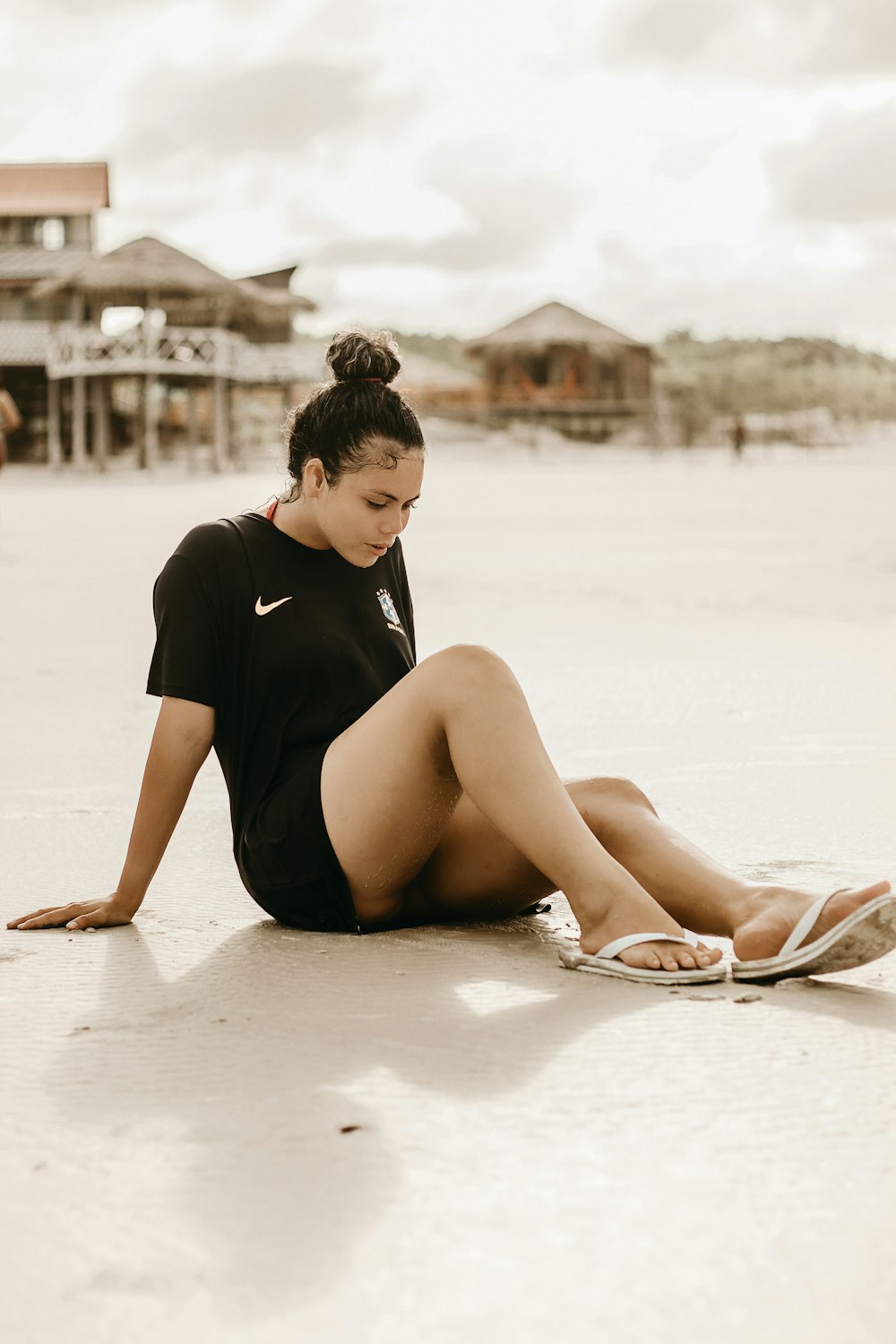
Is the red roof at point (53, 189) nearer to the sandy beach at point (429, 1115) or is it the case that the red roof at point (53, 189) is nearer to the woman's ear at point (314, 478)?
the sandy beach at point (429, 1115)

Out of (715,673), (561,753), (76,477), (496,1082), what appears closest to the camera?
(496,1082)

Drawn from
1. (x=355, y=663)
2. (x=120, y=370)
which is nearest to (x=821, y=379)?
(x=120, y=370)

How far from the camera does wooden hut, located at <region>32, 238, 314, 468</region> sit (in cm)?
2611

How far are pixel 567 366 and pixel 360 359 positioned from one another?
41.4m

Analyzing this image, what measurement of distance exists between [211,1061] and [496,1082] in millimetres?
380

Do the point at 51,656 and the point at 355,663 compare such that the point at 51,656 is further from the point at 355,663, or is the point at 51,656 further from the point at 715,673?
the point at 355,663

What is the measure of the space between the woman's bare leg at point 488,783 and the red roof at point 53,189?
30616 mm

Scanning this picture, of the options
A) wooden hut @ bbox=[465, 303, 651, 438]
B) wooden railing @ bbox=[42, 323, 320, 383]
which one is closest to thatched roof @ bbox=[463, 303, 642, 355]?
wooden hut @ bbox=[465, 303, 651, 438]

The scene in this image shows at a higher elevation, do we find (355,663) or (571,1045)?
(355,663)

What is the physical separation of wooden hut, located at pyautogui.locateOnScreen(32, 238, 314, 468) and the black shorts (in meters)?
24.0

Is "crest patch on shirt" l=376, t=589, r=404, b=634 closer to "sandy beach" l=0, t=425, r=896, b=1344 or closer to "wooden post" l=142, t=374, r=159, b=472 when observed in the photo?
"sandy beach" l=0, t=425, r=896, b=1344

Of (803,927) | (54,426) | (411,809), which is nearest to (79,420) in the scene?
(54,426)

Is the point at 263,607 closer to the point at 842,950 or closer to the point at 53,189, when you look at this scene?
the point at 842,950

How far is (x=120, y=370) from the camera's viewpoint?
85.6 ft
